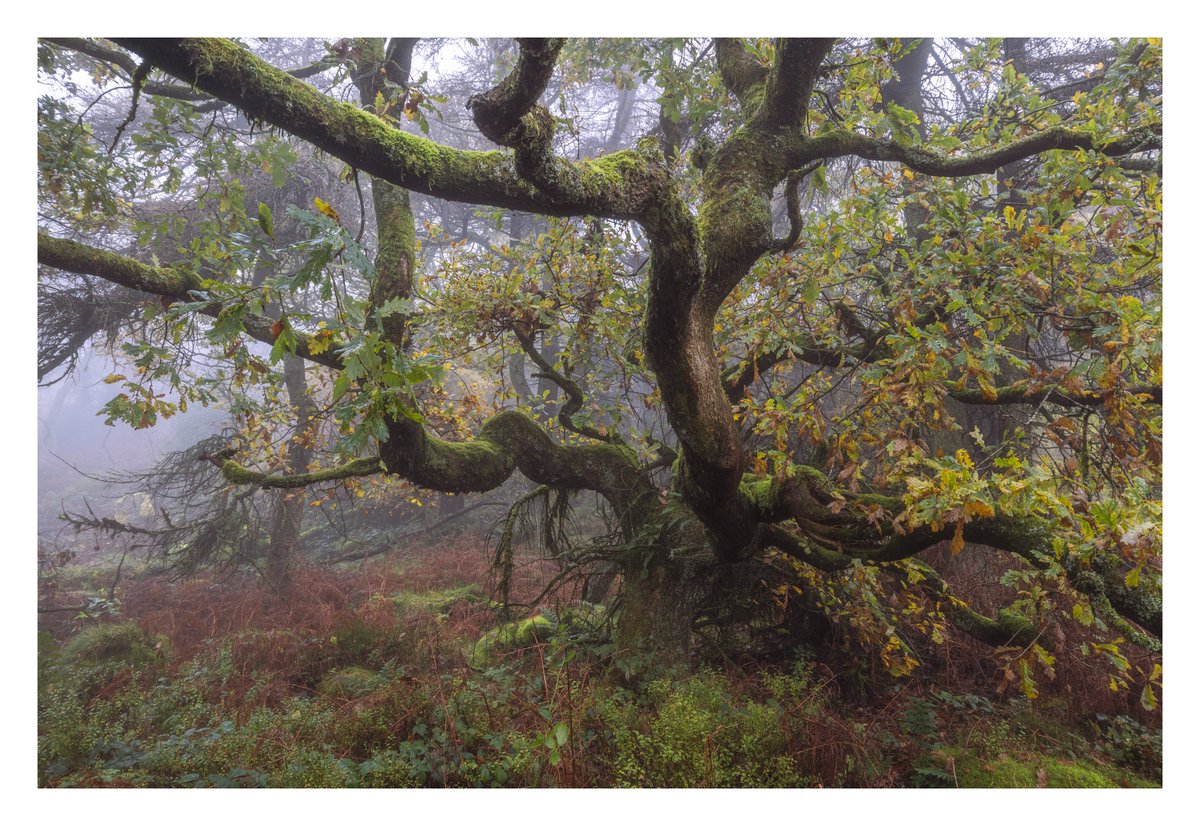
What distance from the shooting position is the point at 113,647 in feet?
21.8

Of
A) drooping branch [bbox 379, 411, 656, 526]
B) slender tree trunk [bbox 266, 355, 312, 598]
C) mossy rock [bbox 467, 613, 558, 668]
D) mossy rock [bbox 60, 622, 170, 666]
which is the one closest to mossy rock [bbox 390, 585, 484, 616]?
mossy rock [bbox 467, 613, 558, 668]

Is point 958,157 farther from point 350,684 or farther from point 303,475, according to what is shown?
point 350,684

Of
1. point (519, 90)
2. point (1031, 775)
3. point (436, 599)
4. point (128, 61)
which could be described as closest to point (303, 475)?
point (128, 61)

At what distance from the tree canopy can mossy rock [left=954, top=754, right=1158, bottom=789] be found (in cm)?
71

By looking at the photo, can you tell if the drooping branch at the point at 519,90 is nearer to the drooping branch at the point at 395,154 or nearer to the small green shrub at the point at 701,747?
the drooping branch at the point at 395,154

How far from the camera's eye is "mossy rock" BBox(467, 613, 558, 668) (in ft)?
17.6

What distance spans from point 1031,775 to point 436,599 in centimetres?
674

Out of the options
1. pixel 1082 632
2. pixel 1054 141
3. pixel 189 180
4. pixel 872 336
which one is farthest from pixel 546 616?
pixel 189 180

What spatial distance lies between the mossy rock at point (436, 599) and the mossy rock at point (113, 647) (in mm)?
2619

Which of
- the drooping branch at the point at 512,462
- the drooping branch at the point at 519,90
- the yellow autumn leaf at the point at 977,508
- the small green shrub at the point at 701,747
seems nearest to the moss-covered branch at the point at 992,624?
the small green shrub at the point at 701,747

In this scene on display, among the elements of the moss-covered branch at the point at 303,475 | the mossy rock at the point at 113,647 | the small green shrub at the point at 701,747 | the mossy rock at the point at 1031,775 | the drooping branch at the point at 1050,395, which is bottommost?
the mossy rock at the point at 113,647

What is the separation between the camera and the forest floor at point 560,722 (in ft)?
10.3
